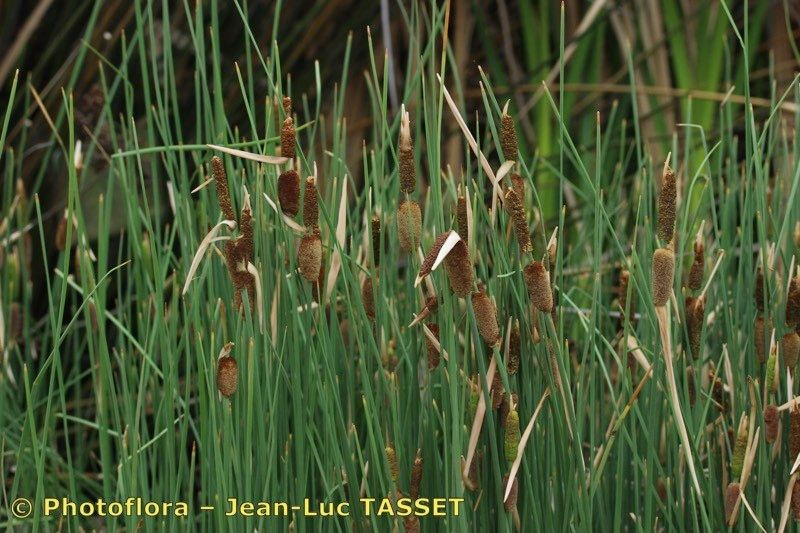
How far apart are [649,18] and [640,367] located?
139cm

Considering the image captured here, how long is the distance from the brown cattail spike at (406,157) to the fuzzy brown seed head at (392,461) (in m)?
0.17

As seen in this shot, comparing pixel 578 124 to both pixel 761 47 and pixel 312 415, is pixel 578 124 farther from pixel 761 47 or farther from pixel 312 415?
pixel 312 415

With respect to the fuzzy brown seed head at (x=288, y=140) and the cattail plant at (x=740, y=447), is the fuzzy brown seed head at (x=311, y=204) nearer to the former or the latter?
the fuzzy brown seed head at (x=288, y=140)

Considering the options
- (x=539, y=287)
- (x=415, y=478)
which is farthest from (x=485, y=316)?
(x=415, y=478)

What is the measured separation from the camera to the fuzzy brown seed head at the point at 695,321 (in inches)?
28.5

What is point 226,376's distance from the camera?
0.65 metres

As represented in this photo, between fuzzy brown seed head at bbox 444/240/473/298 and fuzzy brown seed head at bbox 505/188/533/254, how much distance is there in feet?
0.13

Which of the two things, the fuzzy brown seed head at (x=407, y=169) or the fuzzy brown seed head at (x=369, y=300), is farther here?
the fuzzy brown seed head at (x=369, y=300)

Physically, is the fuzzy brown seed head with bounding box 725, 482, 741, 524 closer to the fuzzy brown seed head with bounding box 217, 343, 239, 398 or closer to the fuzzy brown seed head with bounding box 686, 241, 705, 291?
the fuzzy brown seed head with bounding box 686, 241, 705, 291

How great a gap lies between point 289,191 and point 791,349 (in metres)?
0.36

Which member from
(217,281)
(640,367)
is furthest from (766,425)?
(217,281)

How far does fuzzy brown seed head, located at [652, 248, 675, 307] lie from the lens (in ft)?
1.90

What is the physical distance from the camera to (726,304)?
0.76 m


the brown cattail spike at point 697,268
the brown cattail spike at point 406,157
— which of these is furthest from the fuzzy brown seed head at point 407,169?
the brown cattail spike at point 697,268
